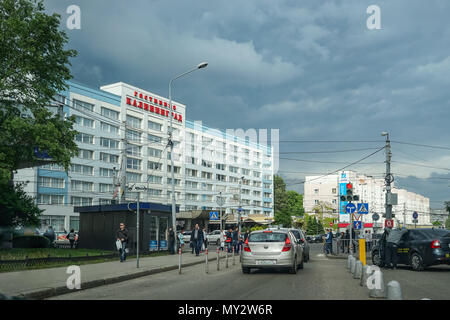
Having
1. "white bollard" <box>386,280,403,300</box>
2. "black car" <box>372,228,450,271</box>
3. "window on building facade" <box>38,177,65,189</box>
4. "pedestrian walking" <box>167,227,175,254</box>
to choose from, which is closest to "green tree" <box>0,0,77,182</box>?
"pedestrian walking" <box>167,227,175,254</box>

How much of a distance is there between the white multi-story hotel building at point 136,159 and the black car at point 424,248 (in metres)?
24.5

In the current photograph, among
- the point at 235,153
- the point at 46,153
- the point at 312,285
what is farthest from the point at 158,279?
the point at 235,153

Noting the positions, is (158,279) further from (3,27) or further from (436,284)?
(3,27)

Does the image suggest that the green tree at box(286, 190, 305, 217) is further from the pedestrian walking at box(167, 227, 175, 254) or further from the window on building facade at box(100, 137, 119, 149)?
the pedestrian walking at box(167, 227, 175, 254)

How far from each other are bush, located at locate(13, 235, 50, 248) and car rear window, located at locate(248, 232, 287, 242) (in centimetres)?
1687

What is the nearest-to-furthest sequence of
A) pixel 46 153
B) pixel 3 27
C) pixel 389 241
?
pixel 389 241 < pixel 3 27 < pixel 46 153

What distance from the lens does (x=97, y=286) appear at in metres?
11.7

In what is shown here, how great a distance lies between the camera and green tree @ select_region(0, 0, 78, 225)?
22.0 metres

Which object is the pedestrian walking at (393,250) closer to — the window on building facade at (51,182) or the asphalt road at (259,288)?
the asphalt road at (259,288)

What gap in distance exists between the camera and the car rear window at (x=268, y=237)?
14.4 meters

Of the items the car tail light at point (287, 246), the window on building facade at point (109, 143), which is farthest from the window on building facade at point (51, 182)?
the car tail light at point (287, 246)

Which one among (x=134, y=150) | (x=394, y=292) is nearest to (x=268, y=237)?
(x=394, y=292)

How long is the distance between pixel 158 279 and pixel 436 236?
9.67 m

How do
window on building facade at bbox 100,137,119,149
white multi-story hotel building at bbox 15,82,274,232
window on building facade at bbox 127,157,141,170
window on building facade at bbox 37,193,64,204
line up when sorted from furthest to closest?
window on building facade at bbox 127,157,141,170 → window on building facade at bbox 100,137,119,149 → white multi-story hotel building at bbox 15,82,274,232 → window on building facade at bbox 37,193,64,204
